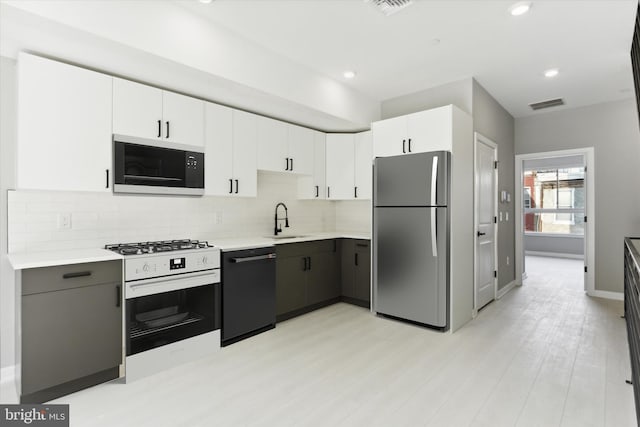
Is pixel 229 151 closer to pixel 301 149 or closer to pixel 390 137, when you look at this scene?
pixel 301 149

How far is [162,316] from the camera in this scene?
2.71 m

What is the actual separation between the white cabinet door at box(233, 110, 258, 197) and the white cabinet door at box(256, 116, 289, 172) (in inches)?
3.0

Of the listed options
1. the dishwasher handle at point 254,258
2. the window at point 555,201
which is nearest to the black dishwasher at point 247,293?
the dishwasher handle at point 254,258

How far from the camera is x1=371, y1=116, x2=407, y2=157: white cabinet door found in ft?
12.6

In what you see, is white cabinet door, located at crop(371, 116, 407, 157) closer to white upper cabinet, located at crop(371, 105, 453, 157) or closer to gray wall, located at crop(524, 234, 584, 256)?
white upper cabinet, located at crop(371, 105, 453, 157)

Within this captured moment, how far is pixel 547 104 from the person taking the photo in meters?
4.94

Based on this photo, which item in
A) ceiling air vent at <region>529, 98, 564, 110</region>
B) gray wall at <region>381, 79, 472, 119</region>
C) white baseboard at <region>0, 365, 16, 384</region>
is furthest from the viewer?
ceiling air vent at <region>529, 98, 564, 110</region>

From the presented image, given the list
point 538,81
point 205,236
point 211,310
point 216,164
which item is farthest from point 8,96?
point 538,81

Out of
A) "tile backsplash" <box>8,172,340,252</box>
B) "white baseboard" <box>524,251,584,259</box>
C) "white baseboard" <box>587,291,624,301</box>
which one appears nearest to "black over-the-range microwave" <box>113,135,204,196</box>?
"tile backsplash" <box>8,172,340,252</box>

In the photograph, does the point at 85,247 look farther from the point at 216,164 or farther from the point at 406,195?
the point at 406,195

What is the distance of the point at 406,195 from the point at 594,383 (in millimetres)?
2144

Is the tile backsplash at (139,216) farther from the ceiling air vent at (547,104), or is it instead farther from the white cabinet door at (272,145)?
the ceiling air vent at (547,104)

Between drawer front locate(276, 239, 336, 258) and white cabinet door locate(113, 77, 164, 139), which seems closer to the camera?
white cabinet door locate(113, 77, 164, 139)

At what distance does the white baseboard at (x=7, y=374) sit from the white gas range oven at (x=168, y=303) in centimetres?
87
